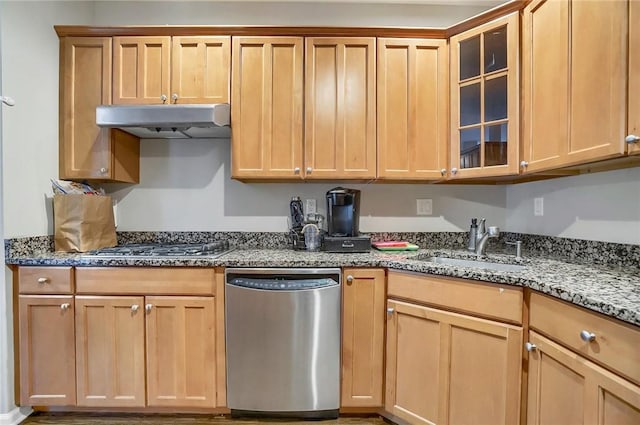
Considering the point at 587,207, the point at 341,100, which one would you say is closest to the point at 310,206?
the point at 341,100

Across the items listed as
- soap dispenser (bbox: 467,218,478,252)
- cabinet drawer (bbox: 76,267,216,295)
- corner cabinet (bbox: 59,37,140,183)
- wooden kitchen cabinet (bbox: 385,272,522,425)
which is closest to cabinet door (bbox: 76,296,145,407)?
cabinet drawer (bbox: 76,267,216,295)

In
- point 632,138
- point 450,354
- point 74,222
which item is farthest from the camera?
point 74,222

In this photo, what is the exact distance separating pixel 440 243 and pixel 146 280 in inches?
74.8

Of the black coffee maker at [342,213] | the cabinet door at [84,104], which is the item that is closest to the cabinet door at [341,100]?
the black coffee maker at [342,213]

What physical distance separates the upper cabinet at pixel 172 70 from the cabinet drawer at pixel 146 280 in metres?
1.03

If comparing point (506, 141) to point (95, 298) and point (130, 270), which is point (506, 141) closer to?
point (130, 270)

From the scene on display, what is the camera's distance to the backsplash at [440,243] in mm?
1497

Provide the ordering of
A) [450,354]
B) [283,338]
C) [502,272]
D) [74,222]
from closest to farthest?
[502,272]
[450,354]
[283,338]
[74,222]

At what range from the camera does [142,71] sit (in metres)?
1.91

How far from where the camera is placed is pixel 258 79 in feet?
6.23

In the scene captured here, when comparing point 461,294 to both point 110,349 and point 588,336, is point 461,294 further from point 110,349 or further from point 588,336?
point 110,349

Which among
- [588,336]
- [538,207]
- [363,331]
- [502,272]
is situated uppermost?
[538,207]

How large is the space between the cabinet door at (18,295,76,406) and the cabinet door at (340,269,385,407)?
1.46 m

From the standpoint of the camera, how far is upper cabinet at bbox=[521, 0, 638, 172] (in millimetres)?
1135
